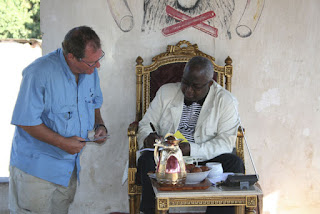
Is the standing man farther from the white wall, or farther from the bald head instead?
the white wall

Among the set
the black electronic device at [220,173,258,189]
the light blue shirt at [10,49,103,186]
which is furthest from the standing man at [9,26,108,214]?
the black electronic device at [220,173,258,189]

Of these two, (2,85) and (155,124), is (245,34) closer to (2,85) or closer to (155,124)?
(155,124)

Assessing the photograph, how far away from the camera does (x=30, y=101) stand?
231cm

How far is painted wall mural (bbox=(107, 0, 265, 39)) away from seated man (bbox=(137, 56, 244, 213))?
74 centimetres

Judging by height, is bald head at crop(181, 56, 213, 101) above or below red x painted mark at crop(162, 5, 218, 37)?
below

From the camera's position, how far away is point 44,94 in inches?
95.0

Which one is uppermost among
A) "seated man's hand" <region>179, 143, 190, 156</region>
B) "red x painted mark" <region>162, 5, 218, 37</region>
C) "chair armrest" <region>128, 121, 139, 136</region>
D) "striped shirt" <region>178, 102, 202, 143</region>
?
"red x painted mark" <region>162, 5, 218, 37</region>

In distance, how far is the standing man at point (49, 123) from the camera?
2.35m

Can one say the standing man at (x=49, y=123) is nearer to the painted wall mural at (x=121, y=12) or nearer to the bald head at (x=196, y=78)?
the bald head at (x=196, y=78)

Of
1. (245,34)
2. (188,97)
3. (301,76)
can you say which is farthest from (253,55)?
(188,97)

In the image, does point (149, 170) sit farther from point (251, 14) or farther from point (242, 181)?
point (251, 14)

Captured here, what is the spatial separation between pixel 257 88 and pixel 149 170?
68.7 inches

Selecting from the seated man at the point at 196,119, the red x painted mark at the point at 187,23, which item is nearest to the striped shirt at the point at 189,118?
the seated man at the point at 196,119

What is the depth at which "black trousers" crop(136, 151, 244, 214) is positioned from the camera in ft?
9.28
